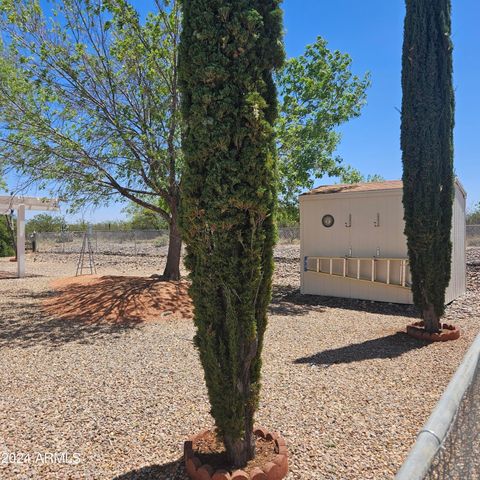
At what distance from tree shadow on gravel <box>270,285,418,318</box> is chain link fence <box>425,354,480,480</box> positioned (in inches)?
224

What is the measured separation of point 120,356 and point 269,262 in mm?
3359

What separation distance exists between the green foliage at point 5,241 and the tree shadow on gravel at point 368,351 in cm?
2714

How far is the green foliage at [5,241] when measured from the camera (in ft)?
86.9

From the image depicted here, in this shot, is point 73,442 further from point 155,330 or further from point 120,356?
point 155,330

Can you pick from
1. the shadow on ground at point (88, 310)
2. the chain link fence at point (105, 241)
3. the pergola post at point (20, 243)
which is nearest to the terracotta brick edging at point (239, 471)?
the shadow on ground at point (88, 310)

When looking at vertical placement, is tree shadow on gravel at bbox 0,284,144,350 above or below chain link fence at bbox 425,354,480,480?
below

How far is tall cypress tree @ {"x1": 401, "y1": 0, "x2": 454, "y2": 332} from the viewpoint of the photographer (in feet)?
19.6

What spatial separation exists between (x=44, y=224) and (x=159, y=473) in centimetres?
4156

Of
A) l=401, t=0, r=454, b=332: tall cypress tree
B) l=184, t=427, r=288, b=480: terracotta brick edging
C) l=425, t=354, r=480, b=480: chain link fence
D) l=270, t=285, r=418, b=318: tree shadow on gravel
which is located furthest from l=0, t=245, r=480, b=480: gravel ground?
l=270, t=285, r=418, b=318: tree shadow on gravel

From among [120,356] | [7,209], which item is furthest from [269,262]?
[7,209]

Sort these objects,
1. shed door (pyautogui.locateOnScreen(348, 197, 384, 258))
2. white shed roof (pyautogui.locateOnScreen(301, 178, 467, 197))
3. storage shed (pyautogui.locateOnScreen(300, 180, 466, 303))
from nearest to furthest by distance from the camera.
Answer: storage shed (pyautogui.locateOnScreen(300, 180, 466, 303)) → white shed roof (pyautogui.locateOnScreen(301, 178, 467, 197)) → shed door (pyautogui.locateOnScreen(348, 197, 384, 258))

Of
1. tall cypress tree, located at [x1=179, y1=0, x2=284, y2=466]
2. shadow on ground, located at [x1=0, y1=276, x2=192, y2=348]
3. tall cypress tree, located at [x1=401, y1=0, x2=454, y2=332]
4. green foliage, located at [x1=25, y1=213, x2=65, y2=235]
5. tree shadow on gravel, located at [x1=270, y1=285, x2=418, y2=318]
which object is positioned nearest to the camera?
tall cypress tree, located at [x1=179, y1=0, x2=284, y2=466]

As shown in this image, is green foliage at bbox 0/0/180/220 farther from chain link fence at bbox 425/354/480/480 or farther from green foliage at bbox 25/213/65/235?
green foliage at bbox 25/213/65/235

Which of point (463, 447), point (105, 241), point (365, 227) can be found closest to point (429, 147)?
point (365, 227)
